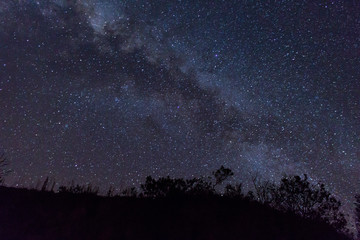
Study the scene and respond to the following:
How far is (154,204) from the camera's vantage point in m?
18.5

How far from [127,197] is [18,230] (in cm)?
782

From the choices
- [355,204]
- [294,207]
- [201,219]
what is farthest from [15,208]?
[355,204]

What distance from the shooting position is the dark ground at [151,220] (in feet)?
49.7

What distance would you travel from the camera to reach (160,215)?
17.1 meters

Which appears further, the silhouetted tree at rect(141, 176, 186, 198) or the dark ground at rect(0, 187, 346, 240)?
the silhouetted tree at rect(141, 176, 186, 198)

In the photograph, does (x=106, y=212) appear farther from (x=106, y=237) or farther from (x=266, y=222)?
(x=266, y=222)

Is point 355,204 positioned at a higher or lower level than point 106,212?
higher

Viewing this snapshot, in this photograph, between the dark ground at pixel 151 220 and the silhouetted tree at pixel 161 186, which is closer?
the dark ground at pixel 151 220

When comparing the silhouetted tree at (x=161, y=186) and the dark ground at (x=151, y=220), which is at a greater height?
the silhouetted tree at (x=161, y=186)

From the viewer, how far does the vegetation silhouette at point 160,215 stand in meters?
15.3

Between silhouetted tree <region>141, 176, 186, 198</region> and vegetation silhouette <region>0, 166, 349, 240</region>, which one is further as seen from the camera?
silhouetted tree <region>141, 176, 186, 198</region>

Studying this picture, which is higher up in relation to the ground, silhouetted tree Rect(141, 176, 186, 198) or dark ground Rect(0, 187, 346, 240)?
silhouetted tree Rect(141, 176, 186, 198)

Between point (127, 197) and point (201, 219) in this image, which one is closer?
point (201, 219)

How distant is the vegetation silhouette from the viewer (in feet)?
50.3
